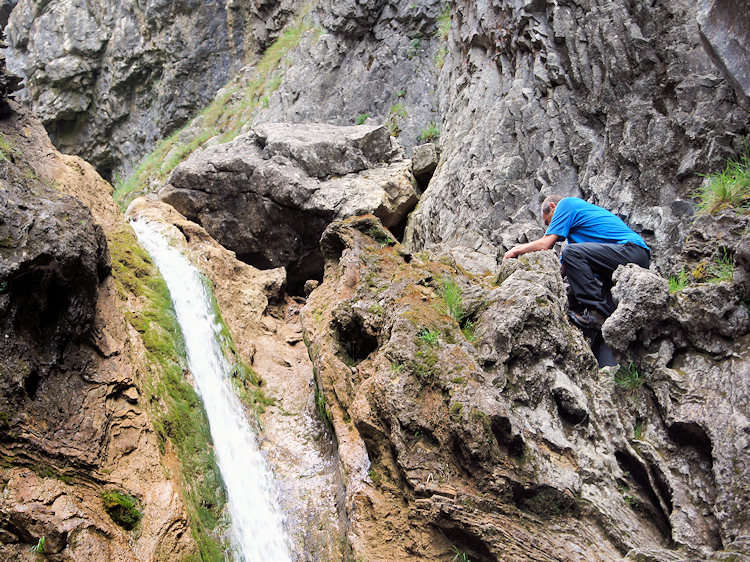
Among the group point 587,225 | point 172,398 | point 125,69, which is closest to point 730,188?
point 587,225

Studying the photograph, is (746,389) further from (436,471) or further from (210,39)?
(210,39)

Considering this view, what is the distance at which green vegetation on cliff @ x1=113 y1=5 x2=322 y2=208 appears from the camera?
66.0 feet

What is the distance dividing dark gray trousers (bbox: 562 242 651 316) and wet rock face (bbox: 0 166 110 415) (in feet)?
17.3

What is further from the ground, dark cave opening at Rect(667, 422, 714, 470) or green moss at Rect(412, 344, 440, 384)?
green moss at Rect(412, 344, 440, 384)

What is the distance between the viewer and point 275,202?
11805mm

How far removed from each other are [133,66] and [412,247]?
60.1 ft

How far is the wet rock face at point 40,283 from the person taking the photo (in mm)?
4715

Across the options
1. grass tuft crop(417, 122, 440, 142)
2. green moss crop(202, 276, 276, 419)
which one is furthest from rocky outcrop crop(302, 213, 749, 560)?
grass tuft crop(417, 122, 440, 142)

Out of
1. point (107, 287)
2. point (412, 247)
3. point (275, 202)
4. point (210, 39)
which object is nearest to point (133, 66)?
point (210, 39)

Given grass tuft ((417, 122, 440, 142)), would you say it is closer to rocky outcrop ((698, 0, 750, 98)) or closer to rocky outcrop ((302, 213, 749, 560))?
rocky outcrop ((698, 0, 750, 98))

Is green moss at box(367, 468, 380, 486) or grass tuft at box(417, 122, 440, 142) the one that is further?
grass tuft at box(417, 122, 440, 142)

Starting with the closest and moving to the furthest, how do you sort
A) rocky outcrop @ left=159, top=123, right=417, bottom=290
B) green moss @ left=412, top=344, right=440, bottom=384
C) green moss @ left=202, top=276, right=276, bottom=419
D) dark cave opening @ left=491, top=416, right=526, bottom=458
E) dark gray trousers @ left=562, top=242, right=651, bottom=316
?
dark cave opening @ left=491, top=416, right=526, bottom=458
green moss @ left=412, top=344, right=440, bottom=384
dark gray trousers @ left=562, top=242, right=651, bottom=316
green moss @ left=202, top=276, right=276, bottom=419
rocky outcrop @ left=159, top=123, right=417, bottom=290

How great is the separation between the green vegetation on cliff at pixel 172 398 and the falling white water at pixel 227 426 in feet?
0.65

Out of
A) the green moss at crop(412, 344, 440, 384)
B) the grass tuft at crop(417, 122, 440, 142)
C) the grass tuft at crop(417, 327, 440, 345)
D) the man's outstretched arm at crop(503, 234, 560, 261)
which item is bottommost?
the green moss at crop(412, 344, 440, 384)
